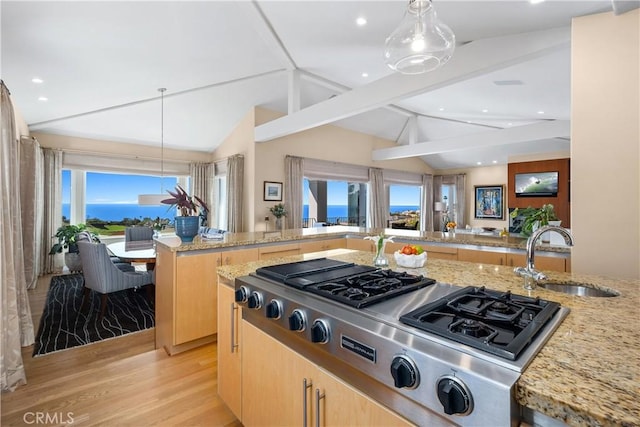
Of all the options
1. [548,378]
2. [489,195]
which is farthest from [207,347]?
[489,195]

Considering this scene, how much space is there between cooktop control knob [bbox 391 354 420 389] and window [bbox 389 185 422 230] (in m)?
7.98

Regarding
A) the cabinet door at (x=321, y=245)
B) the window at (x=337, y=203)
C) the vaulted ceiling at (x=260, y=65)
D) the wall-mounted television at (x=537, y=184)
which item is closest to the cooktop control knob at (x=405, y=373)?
the cabinet door at (x=321, y=245)

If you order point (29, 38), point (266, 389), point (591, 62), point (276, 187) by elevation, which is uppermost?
point (29, 38)

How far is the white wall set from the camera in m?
1.90

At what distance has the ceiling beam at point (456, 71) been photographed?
8.48ft

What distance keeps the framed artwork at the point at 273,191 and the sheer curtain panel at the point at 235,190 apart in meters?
0.52

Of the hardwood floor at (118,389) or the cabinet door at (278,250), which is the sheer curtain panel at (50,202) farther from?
the cabinet door at (278,250)

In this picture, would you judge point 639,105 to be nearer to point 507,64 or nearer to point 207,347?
point 507,64

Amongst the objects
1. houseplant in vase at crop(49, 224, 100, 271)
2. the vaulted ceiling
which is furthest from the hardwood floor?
houseplant in vase at crop(49, 224, 100, 271)

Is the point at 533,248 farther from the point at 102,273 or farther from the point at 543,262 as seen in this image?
the point at 102,273

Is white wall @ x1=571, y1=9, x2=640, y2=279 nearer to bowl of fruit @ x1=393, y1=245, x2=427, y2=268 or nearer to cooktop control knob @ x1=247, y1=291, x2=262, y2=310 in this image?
bowl of fruit @ x1=393, y1=245, x2=427, y2=268

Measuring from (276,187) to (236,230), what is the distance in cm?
116

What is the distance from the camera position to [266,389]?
129 centimetres

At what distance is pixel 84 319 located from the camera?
10.5ft
